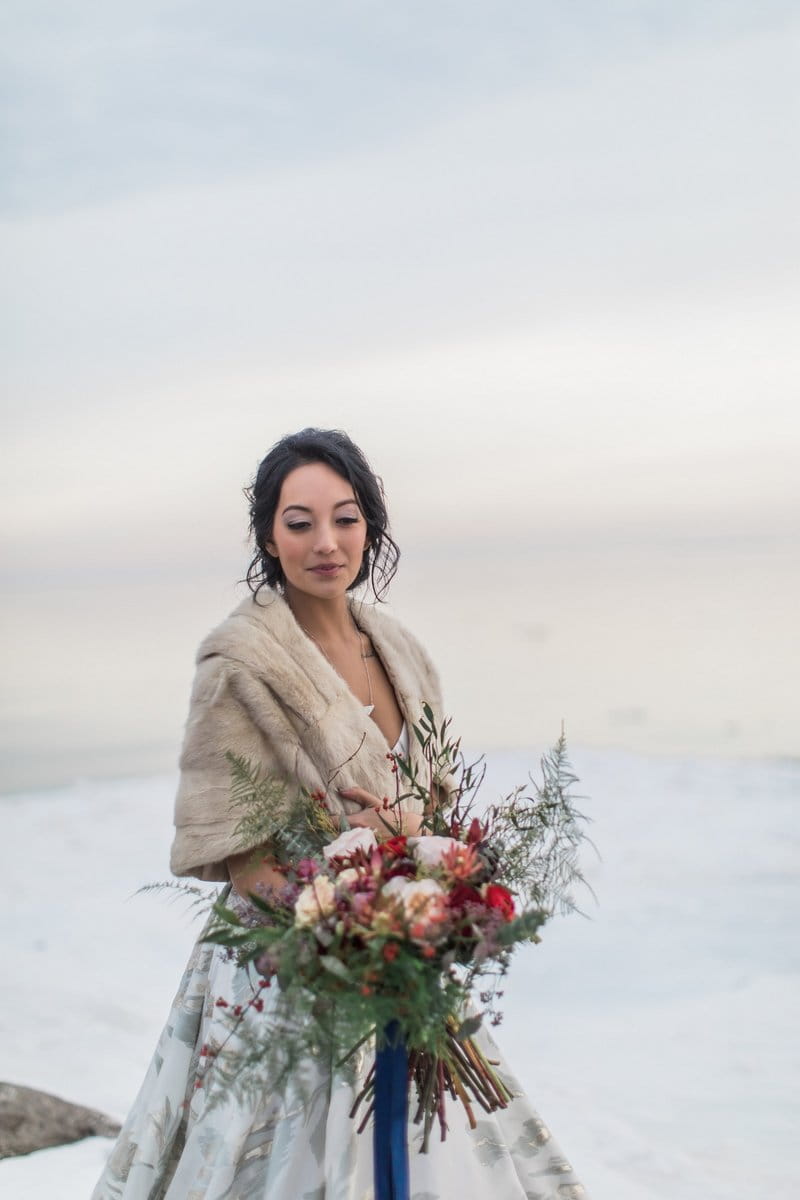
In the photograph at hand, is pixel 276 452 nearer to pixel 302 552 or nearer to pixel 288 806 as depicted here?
pixel 302 552

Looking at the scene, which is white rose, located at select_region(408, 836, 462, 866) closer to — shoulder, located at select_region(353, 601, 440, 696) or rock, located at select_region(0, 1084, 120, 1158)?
shoulder, located at select_region(353, 601, 440, 696)

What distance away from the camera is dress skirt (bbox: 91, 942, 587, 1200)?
243 centimetres

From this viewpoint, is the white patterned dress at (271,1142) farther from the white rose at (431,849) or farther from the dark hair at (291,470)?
the dark hair at (291,470)

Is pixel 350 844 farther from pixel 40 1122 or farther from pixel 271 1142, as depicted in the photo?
pixel 40 1122

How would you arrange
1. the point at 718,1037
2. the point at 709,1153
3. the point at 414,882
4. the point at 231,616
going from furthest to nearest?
the point at 718,1037
the point at 709,1153
the point at 231,616
the point at 414,882

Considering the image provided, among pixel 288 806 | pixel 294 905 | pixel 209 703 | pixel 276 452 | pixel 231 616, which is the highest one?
pixel 276 452

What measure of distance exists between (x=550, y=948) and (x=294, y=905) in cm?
378

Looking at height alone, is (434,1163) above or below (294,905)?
below

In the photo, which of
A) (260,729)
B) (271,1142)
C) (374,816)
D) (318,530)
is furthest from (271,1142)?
(318,530)

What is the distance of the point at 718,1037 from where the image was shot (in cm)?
505

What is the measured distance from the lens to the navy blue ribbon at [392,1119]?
208 cm

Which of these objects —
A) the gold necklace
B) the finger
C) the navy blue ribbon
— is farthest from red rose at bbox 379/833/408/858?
the gold necklace

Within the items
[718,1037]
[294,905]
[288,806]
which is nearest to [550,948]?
→ [718,1037]

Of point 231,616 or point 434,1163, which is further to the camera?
point 231,616
